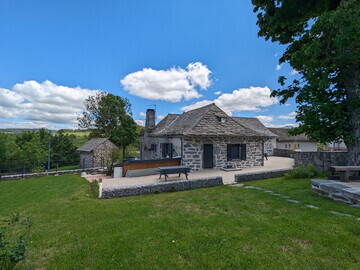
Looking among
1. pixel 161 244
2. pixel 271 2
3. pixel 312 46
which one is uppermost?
pixel 271 2

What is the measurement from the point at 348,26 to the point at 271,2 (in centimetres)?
410

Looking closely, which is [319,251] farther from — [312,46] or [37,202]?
[37,202]

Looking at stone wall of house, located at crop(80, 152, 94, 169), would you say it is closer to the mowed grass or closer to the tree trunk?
the mowed grass

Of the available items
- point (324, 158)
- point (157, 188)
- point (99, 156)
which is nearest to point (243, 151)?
point (324, 158)

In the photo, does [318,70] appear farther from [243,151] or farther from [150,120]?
[150,120]

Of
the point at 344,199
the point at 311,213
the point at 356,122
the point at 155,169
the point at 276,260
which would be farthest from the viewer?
the point at 155,169

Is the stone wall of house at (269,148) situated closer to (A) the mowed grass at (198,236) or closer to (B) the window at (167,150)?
(B) the window at (167,150)

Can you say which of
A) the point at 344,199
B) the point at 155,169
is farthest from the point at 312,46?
the point at 155,169

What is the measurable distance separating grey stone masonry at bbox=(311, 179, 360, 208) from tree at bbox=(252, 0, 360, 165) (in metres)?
3.43

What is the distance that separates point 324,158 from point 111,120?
29.0 metres

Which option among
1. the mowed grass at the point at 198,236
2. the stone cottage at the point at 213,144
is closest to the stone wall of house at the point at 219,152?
the stone cottage at the point at 213,144

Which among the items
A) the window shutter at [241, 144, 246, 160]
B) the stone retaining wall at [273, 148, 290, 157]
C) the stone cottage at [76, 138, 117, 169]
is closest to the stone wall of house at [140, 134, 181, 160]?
the stone cottage at [76, 138, 117, 169]

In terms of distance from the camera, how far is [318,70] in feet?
24.4

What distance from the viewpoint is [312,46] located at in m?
6.05
